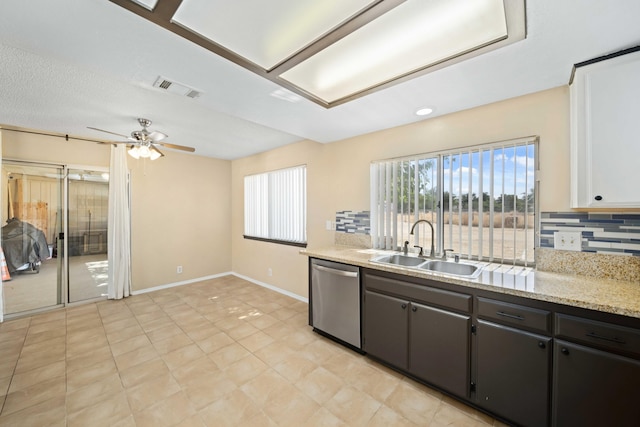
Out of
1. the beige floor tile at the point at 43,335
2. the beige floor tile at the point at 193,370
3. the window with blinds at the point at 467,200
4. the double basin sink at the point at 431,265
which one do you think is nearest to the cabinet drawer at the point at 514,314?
the double basin sink at the point at 431,265

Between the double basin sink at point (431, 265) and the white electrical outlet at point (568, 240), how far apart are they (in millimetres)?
568

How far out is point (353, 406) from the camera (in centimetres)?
182

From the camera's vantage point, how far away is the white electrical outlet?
6.02 ft

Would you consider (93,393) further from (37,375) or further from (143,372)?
(37,375)

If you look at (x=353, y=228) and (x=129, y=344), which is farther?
(x=353, y=228)

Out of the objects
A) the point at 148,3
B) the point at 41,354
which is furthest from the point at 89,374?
the point at 148,3

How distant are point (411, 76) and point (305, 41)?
0.78m

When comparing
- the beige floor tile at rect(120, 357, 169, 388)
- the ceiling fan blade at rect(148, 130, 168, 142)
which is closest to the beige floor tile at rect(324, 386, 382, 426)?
the beige floor tile at rect(120, 357, 169, 388)

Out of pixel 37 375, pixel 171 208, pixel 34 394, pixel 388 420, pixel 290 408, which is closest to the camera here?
pixel 388 420

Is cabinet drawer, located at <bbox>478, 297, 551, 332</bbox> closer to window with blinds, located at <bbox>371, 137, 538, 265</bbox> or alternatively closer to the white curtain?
window with blinds, located at <bbox>371, 137, 538, 265</bbox>

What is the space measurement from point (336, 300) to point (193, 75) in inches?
90.9

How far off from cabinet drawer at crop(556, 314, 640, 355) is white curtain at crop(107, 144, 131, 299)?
203 inches

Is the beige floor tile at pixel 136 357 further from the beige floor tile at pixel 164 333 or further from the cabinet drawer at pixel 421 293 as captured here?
the cabinet drawer at pixel 421 293

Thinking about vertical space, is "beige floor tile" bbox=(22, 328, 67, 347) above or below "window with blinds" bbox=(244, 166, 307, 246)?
below
